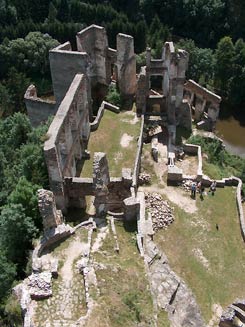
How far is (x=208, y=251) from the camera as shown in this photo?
93.6 feet

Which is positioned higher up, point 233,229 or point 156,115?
point 156,115

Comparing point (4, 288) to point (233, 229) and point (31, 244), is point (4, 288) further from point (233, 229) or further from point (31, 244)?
point (233, 229)

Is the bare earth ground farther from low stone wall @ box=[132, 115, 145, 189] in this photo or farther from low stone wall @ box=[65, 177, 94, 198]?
low stone wall @ box=[65, 177, 94, 198]

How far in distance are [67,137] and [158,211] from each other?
824cm

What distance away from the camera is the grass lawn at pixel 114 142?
31.9 metres

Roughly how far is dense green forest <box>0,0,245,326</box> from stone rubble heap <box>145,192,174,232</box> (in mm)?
9523

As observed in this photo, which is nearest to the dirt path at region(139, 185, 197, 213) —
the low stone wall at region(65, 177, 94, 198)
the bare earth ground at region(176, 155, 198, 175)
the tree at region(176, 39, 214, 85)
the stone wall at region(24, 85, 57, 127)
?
the bare earth ground at region(176, 155, 198, 175)

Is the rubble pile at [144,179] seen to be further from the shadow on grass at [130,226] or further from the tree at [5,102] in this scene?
the tree at [5,102]

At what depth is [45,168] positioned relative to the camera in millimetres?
27312

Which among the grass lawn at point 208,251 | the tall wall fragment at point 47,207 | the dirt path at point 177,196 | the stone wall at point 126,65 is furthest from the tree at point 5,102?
the tall wall fragment at point 47,207

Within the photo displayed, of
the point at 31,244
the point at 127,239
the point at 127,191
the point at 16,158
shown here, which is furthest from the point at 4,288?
the point at 16,158

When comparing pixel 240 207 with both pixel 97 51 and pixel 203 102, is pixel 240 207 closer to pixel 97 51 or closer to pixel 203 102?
pixel 203 102

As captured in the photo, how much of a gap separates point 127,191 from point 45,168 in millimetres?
5670

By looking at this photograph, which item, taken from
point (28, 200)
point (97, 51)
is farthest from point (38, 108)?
point (28, 200)
